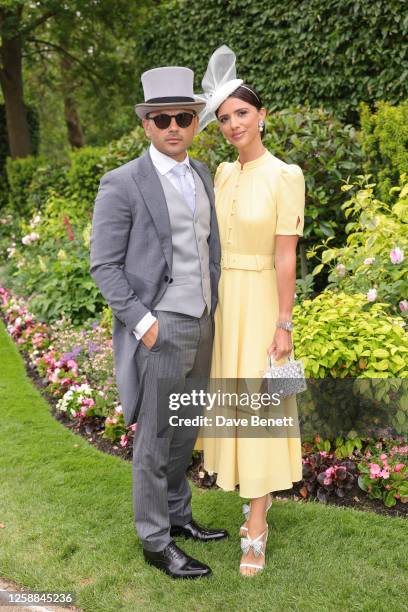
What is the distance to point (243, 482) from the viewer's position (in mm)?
2904

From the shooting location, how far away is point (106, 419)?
4.70 meters

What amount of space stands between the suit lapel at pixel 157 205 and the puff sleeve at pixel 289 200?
1.53ft

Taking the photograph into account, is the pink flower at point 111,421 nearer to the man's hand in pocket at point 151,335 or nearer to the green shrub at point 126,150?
the man's hand in pocket at point 151,335

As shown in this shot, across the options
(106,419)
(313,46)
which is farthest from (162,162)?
(313,46)

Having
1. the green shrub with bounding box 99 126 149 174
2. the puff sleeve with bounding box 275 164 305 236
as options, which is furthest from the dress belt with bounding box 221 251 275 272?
the green shrub with bounding box 99 126 149 174

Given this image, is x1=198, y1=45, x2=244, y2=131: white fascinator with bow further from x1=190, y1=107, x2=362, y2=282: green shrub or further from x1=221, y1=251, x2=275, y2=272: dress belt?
x1=190, y1=107, x2=362, y2=282: green shrub

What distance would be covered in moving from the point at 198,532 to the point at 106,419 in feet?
5.23

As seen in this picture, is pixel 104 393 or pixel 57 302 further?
pixel 57 302

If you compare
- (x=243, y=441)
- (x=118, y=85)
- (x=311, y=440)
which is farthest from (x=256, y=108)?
(x=118, y=85)

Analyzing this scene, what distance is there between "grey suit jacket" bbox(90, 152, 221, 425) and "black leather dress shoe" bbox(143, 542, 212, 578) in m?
1.05

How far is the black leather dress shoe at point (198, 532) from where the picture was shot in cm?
327

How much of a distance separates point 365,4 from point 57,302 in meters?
4.22

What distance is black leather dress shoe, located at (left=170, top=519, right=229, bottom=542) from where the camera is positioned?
327cm

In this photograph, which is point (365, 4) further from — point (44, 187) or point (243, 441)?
point (44, 187)
